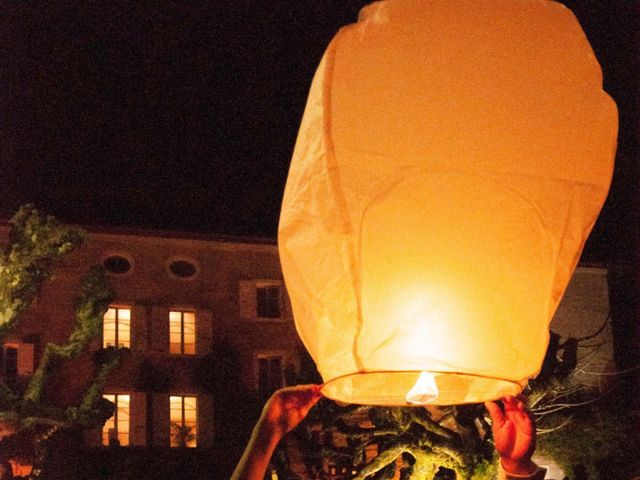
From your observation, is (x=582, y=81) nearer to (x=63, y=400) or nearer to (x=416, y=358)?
(x=416, y=358)

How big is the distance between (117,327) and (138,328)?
564 mm

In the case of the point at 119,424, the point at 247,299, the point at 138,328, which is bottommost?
the point at 119,424

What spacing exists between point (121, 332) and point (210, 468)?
14.3 ft

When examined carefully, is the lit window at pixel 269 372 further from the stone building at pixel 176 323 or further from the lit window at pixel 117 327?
the lit window at pixel 117 327

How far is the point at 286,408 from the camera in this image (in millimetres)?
2248

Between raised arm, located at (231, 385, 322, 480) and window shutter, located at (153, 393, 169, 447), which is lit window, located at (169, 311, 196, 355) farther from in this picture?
raised arm, located at (231, 385, 322, 480)

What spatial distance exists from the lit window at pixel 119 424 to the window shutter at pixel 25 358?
2294 mm

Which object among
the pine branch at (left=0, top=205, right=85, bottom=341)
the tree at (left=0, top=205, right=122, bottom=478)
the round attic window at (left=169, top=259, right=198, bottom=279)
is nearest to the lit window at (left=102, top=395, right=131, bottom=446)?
the round attic window at (left=169, top=259, right=198, bottom=279)

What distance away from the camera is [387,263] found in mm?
2035

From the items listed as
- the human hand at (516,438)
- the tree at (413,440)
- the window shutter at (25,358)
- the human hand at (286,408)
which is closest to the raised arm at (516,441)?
the human hand at (516,438)

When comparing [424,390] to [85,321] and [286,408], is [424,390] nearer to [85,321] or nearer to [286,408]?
[286,408]

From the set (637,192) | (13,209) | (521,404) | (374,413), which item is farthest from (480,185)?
Answer: (13,209)

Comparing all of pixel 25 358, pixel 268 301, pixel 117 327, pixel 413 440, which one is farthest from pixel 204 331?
pixel 413 440

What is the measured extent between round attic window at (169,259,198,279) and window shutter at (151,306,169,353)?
1.04 meters
